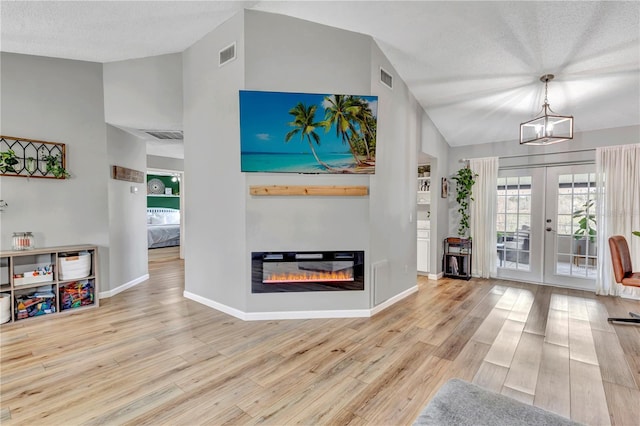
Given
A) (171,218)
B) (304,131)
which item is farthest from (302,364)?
(171,218)

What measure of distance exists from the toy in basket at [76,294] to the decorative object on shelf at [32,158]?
4.20 ft

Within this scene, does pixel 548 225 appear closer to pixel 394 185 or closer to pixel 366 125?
pixel 394 185

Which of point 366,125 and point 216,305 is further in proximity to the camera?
point 216,305

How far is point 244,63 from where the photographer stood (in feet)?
9.86

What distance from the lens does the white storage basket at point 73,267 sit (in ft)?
10.8

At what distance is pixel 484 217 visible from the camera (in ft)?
16.7

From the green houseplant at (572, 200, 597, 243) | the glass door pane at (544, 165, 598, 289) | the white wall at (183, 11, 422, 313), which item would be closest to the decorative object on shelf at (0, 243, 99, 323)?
the white wall at (183, 11, 422, 313)

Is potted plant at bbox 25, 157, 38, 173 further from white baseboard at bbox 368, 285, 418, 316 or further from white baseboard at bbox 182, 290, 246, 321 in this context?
white baseboard at bbox 368, 285, 418, 316

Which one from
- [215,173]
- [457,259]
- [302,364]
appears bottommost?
[302,364]

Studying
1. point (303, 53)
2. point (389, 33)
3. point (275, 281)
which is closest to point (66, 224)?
point (275, 281)

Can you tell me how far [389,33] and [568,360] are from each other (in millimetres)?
3423

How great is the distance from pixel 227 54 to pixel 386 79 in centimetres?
184

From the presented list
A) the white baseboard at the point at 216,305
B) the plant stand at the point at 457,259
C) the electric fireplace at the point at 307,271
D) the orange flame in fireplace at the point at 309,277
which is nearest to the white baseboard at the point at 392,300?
the electric fireplace at the point at 307,271

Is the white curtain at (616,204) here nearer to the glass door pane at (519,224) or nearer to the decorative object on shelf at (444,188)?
the glass door pane at (519,224)
